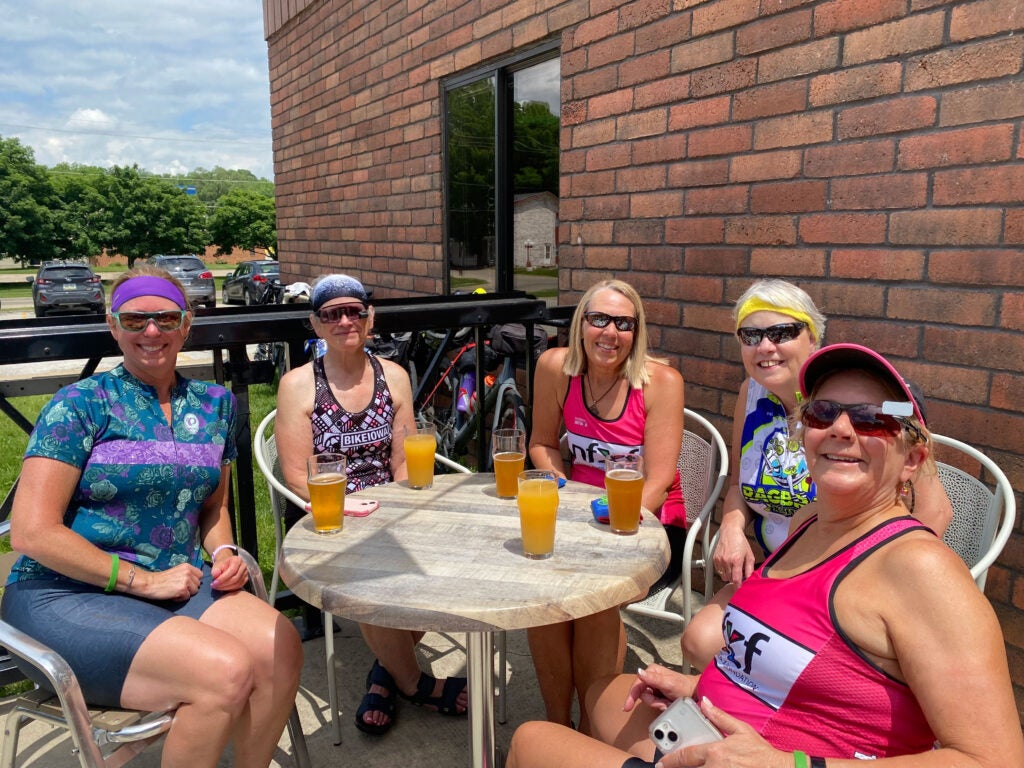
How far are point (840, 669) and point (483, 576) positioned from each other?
0.69 m

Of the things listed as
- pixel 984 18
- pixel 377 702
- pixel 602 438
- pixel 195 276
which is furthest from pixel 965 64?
pixel 195 276

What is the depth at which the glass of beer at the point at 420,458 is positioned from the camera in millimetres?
2090

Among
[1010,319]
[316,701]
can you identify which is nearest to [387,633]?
[316,701]

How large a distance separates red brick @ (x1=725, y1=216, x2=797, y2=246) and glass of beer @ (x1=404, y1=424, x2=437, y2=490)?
1.45 metres

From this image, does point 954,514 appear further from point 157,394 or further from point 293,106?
point 293,106

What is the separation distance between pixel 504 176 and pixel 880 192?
2.57 meters

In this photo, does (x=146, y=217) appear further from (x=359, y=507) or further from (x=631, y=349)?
(x=359, y=507)

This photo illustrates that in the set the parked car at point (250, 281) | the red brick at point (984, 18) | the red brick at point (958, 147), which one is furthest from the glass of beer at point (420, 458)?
the parked car at point (250, 281)

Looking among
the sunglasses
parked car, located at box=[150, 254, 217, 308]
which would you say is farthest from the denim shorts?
parked car, located at box=[150, 254, 217, 308]

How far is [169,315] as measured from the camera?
188 cm

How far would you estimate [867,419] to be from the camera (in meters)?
1.20

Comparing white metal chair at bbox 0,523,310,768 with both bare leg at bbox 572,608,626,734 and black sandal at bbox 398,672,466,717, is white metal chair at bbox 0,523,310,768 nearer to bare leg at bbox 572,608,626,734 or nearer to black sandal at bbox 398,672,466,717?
black sandal at bbox 398,672,466,717

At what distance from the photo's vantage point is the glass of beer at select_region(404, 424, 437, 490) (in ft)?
6.86

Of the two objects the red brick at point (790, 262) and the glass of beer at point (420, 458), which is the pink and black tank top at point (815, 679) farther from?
the red brick at point (790, 262)
